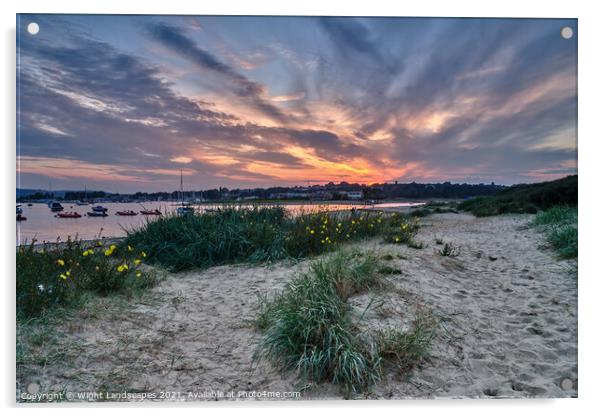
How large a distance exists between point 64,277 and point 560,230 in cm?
723

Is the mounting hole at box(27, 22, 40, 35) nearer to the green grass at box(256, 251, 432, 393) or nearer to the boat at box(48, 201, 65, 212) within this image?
the boat at box(48, 201, 65, 212)

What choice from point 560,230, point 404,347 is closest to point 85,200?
point 404,347

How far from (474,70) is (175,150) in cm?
329

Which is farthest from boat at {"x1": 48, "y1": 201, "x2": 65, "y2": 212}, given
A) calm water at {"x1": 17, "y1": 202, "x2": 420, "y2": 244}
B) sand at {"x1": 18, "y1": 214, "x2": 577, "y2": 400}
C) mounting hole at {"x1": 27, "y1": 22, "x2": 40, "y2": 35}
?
mounting hole at {"x1": 27, "y1": 22, "x2": 40, "y2": 35}

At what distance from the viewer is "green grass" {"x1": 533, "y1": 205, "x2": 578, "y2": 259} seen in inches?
196

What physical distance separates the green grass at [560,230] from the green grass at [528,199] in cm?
28

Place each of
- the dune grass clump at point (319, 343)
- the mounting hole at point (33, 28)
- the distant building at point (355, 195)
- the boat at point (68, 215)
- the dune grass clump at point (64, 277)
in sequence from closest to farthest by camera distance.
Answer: the dune grass clump at point (319, 343) < the mounting hole at point (33, 28) < the dune grass clump at point (64, 277) < the boat at point (68, 215) < the distant building at point (355, 195)

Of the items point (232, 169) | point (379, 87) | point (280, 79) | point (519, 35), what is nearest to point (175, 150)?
point (232, 169)

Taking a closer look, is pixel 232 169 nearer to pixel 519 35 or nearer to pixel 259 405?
pixel 259 405

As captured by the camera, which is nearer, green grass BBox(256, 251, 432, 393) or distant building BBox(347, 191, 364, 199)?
green grass BBox(256, 251, 432, 393)

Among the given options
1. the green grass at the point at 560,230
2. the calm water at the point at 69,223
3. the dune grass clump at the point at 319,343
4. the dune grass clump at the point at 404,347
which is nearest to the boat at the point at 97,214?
the calm water at the point at 69,223

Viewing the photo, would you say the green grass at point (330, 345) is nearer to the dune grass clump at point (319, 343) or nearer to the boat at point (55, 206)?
the dune grass clump at point (319, 343)

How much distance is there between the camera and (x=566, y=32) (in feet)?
11.5

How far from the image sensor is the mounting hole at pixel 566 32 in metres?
3.52
